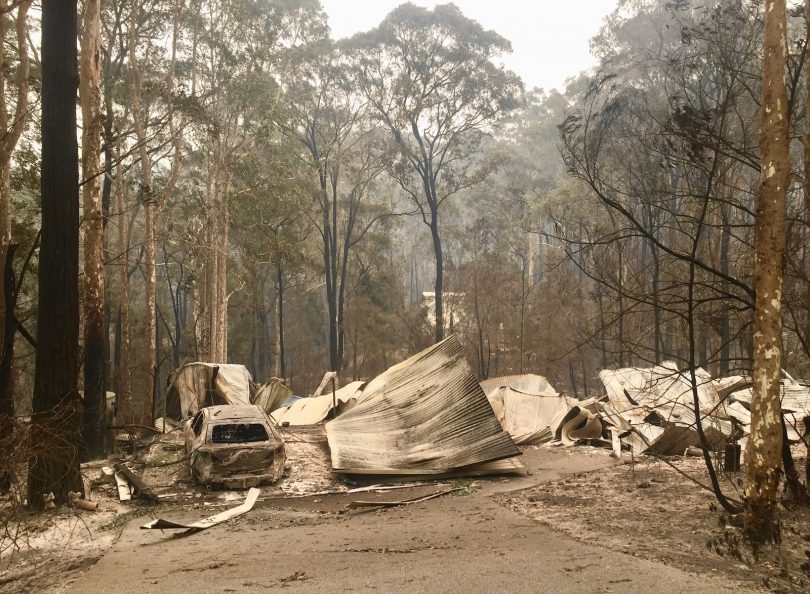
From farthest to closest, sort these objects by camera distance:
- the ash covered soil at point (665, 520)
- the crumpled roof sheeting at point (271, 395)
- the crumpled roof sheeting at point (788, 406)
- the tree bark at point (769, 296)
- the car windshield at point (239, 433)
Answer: the crumpled roof sheeting at point (271, 395)
the crumpled roof sheeting at point (788, 406)
the car windshield at point (239, 433)
the tree bark at point (769, 296)
the ash covered soil at point (665, 520)

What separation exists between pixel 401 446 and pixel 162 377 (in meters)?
32.4

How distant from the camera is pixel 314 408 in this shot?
22250mm

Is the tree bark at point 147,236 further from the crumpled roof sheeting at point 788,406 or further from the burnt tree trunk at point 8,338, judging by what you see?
the crumpled roof sheeting at point 788,406

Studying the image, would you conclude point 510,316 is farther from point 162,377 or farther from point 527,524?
point 527,524

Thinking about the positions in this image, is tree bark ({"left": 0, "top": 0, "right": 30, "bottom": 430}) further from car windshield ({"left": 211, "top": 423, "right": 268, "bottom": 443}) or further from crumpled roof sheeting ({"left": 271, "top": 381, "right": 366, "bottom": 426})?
crumpled roof sheeting ({"left": 271, "top": 381, "right": 366, "bottom": 426})

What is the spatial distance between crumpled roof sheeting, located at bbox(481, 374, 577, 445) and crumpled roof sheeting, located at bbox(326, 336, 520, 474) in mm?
3347

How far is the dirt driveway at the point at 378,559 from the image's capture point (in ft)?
19.8

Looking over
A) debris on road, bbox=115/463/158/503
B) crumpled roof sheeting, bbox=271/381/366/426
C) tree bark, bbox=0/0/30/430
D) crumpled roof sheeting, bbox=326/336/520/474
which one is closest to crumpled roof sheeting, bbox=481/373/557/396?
crumpled roof sheeting, bbox=271/381/366/426

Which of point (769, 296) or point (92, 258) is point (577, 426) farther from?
point (92, 258)

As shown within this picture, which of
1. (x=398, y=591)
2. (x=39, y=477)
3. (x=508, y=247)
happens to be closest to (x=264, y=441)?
(x=39, y=477)

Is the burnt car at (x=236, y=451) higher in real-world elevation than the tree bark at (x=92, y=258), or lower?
lower

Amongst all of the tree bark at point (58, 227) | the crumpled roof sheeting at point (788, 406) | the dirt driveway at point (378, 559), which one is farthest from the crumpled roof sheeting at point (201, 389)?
the crumpled roof sheeting at point (788, 406)

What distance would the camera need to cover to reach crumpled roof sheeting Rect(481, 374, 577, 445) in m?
17.0

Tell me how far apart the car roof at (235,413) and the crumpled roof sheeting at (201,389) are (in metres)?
7.05
